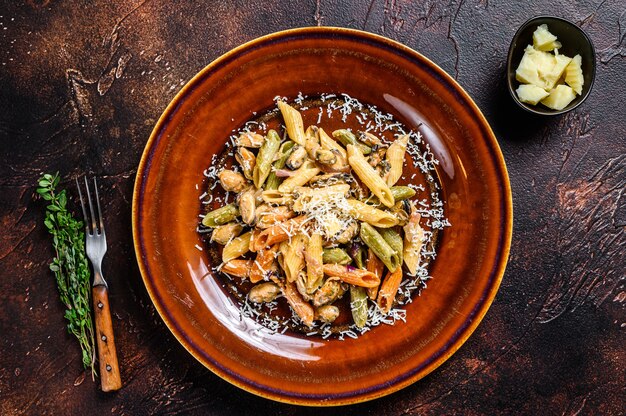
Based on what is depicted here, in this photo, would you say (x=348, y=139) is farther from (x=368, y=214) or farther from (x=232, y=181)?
(x=232, y=181)

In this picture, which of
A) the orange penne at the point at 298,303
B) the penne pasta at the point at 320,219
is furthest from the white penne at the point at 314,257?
the orange penne at the point at 298,303

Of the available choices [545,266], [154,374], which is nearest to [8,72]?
[154,374]

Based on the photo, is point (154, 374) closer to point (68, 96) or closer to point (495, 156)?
point (68, 96)

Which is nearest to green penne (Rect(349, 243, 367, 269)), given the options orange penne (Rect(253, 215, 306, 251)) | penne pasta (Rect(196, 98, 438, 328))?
penne pasta (Rect(196, 98, 438, 328))

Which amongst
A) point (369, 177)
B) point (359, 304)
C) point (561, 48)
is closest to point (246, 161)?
point (369, 177)

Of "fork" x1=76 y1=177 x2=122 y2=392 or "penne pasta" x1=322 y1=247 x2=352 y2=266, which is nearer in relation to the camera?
"penne pasta" x1=322 y1=247 x2=352 y2=266

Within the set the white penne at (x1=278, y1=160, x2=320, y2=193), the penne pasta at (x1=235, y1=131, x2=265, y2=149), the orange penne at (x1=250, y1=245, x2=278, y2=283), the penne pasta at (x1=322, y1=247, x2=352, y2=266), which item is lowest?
the penne pasta at (x1=322, y1=247, x2=352, y2=266)

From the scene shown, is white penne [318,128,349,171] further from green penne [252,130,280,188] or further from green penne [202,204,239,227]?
green penne [202,204,239,227]
